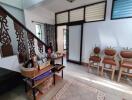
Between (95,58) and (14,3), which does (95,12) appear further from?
(14,3)

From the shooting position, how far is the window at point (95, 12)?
3028mm

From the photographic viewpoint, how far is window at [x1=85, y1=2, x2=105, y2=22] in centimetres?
303

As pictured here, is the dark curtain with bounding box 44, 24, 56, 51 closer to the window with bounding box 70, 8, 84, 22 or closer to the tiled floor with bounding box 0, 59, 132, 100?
the window with bounding box 70, 8, 84, 22

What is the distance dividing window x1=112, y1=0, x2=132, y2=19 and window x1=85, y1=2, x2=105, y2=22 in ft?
1.20

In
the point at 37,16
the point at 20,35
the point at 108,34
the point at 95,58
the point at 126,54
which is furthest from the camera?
the point at 37,16

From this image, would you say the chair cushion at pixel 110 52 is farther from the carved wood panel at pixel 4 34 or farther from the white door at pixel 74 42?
the carved wood panel at pixel 4 34

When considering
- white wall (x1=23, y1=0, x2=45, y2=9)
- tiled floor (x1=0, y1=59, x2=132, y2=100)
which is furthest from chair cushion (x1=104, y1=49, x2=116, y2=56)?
white wall (x1=23, y1=0, x2=45, y2=9)

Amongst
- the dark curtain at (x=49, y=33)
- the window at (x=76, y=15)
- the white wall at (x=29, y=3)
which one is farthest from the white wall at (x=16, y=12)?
the window at (x=76, y=15)

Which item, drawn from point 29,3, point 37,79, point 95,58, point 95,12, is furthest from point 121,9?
point 37,79

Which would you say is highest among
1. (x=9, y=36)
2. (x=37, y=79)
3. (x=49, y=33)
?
(x=49, y=33)

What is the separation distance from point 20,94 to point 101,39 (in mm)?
2942

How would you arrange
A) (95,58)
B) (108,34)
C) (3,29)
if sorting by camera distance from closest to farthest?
(3,29)
(95,58)
(108,34)

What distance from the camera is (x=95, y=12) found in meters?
3.19

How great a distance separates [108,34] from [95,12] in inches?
38.1
